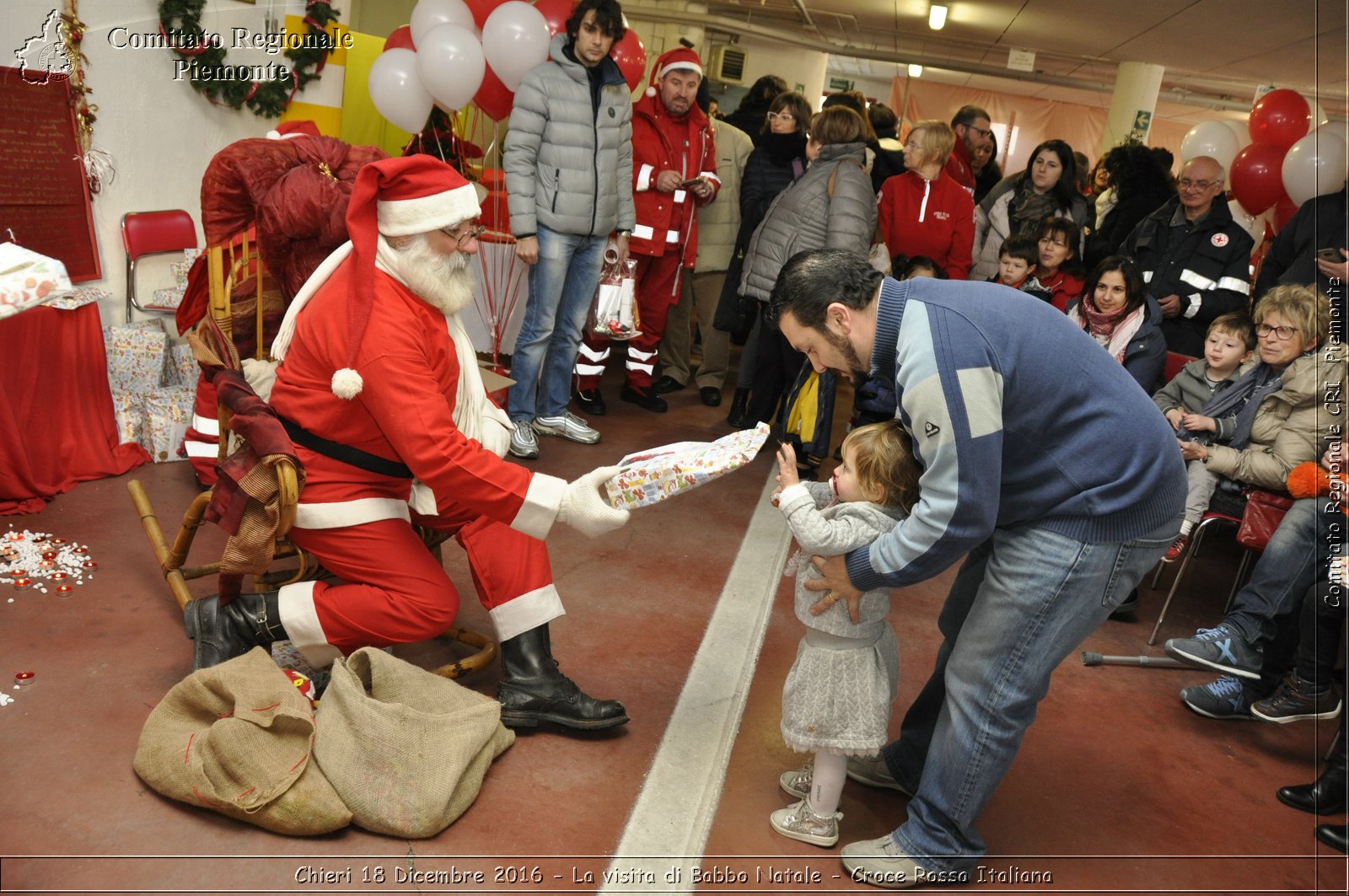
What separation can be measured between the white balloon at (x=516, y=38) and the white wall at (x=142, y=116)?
1.17 metres

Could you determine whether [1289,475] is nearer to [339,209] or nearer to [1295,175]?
[1295,175]

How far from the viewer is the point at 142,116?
4.88 m

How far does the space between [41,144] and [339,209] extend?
6.96ft

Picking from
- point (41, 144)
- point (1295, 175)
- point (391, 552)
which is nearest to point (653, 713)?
point (391, 552)

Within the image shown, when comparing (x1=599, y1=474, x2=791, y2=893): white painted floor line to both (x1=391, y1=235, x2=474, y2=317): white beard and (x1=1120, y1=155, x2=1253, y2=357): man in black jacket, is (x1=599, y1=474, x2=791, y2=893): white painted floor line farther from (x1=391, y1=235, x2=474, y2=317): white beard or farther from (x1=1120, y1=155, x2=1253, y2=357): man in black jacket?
(x1=1120, y1=155, x2=1253, y2=357): man in black jacket

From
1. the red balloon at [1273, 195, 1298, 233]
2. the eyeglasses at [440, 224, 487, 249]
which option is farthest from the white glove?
the red balloon at [1273, 195, 1298, 233]

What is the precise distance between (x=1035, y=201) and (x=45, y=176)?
16.7 ft

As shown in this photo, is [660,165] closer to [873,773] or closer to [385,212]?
[385,212]

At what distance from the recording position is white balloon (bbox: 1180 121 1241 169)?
24.5 ft

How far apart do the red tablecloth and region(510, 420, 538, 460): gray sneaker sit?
1676 mm

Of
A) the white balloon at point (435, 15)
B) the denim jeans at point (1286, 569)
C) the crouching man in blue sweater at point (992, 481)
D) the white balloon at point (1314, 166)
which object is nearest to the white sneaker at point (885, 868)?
the crouching man in blue sweater at point (992, 481)

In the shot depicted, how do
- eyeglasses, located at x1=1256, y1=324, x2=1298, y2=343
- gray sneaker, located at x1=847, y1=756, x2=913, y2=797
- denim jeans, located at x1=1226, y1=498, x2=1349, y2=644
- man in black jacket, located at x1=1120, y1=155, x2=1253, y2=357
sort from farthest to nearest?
man in black jacket, located at x1=1120, y1=155, x2=1253, y2=357, eyeglasses, located at x1=1256, y1=324, x2=1298, y2=343, denim jeans, located at x1=1226, y1=498, x2=1349, y2=644, gray sneaker, located at x1=847, y1=756, x2=913, y2=797

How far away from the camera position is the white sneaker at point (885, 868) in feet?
7.98

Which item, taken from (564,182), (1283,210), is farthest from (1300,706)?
(1283,210)
